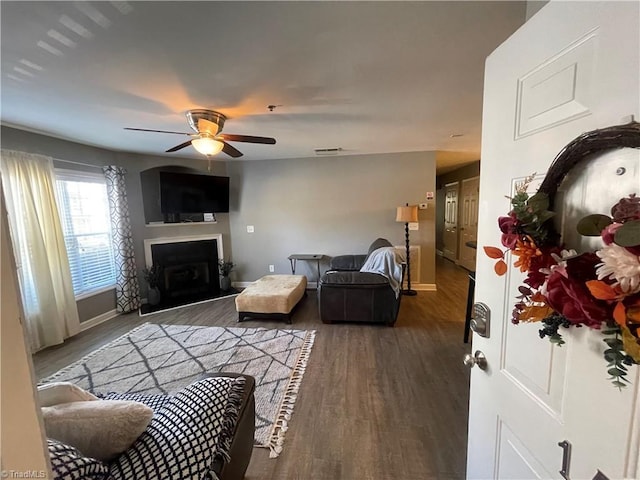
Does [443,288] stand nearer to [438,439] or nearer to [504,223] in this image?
[438,439]

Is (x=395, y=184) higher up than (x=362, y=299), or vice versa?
(x=395, y=184)

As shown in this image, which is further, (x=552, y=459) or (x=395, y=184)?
(x=395, y=184)

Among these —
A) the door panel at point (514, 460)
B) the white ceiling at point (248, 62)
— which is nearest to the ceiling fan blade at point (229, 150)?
the white ceiling at point (248, 62)

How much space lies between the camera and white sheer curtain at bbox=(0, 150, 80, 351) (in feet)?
9.09

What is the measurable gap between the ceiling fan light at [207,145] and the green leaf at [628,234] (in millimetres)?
2657

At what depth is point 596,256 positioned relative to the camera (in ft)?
1.86

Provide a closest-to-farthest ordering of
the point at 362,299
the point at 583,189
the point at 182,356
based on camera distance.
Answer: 1. the point at 583,189
2. the point at 182,356
3. the point at 362,299

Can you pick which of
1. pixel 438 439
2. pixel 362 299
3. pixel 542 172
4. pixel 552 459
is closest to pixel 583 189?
pixel 542 172

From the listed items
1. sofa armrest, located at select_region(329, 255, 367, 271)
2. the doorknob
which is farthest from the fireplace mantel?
the doorknob

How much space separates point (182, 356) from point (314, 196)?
322cm

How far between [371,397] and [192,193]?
4.00m

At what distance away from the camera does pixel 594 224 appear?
57 centimetres

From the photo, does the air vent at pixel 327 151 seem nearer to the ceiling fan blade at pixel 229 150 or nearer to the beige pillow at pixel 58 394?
the ceiling fan blade at pixel 229 150

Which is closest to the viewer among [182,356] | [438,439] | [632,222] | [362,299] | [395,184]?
[632,222]
